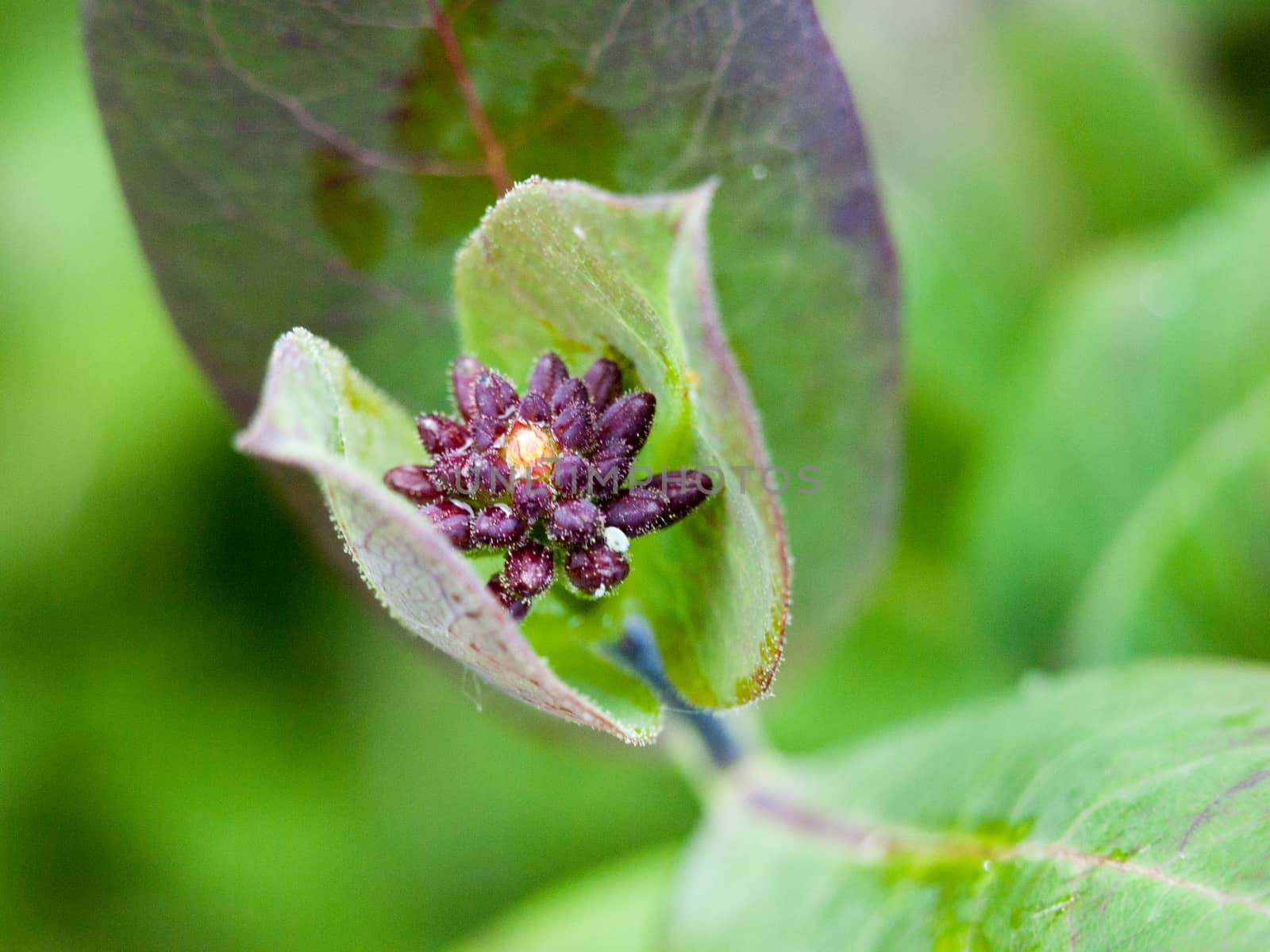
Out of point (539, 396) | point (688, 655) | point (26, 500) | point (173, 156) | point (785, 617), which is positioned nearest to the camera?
point (785, 617)

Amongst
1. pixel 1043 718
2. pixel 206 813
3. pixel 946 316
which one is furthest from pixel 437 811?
pixel 1043 718

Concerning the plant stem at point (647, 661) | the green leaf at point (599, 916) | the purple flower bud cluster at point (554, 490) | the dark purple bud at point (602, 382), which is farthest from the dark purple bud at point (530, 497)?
the green leaf at point (599, 916)

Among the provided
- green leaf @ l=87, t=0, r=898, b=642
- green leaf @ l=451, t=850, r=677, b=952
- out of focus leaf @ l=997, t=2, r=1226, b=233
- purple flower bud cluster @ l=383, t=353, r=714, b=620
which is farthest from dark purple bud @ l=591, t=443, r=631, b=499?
out of focus leaf @ l=997, t=2, r=1226, b=233

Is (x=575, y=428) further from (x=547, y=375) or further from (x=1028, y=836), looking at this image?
(x=1028, y=836)

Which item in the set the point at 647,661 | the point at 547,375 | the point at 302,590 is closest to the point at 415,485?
the point at 547,375

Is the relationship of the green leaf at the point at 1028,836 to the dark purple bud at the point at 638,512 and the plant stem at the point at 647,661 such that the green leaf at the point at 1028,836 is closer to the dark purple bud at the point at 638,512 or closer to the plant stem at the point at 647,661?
the plant stem at the point at 647,661

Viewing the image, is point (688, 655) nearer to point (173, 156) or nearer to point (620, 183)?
point (620, 183)
